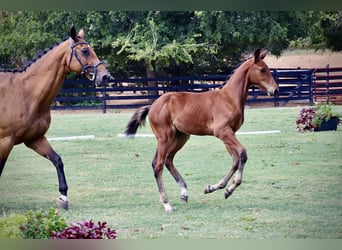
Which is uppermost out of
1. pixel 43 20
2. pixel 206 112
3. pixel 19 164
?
pixel 43 20

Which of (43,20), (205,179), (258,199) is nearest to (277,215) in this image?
(258,199)

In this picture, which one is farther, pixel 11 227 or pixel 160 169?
pixel 160 169

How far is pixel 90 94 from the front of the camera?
7.09 meters

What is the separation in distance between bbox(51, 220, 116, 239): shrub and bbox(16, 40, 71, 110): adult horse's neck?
107cm

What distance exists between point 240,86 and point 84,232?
1839 mm

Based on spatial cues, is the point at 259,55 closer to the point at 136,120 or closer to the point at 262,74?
the point at 262,74

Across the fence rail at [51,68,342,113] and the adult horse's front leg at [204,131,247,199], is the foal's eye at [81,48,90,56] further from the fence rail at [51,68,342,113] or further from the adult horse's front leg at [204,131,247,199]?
the adult horse's front leg at [204,131,247,199]

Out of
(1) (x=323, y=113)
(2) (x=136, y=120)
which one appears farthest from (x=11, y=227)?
(1) (x=323, y=113)

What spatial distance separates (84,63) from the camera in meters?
6.04

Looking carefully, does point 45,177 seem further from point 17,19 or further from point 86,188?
point 17,19

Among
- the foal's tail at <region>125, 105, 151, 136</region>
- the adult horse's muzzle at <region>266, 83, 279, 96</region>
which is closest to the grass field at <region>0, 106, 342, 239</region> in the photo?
the foal's tail at <region>125, 105, 151, 136</region>

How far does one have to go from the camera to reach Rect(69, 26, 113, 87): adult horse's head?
6023 mm

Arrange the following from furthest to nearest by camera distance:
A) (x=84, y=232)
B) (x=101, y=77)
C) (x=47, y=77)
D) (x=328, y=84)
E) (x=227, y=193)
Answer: (x=328, y=84) < (x=227, y=193) < (x=47, y=77) < (x=101, y=77) < (x=84, y=232)

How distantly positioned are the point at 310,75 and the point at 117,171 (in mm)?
2104
